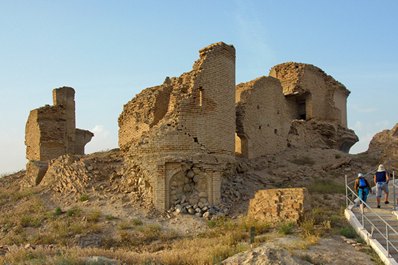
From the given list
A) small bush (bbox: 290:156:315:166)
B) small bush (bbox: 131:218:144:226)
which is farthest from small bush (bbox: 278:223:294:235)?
small bush (bbox: 290:156:315:166)

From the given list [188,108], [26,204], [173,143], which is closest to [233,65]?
[188,108]

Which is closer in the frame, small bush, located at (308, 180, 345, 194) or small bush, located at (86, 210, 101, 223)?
small bush, located at (86, 210, 101, 223)

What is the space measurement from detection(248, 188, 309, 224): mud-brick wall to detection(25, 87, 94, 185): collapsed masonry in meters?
13.7

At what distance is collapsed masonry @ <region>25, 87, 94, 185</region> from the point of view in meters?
23.4

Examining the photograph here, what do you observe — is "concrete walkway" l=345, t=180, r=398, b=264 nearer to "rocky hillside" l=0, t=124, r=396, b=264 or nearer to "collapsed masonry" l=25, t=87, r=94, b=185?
"rocky hillside" l=0, t=124, r=396, b=264

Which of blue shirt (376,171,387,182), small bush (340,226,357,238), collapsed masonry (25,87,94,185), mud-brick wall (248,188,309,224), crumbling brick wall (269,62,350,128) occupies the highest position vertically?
crumbling brick wall (269,62,350,128)

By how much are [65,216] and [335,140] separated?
1696 centimetres

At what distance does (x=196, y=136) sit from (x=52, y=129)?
10940mm

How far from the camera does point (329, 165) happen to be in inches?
786

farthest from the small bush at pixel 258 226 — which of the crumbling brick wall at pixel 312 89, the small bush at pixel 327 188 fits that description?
the crumbling brick wall at pixel 312 89

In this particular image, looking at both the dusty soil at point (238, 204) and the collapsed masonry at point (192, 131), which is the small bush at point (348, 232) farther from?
the collapsed masonry at point (192, 131)

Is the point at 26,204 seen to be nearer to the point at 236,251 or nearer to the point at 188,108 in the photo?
the point at 188,108

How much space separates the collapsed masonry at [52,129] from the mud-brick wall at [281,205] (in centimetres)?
1368

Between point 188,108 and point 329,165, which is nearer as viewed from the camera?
point 188,108
